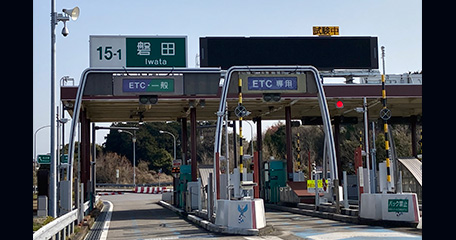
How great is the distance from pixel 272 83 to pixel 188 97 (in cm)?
768

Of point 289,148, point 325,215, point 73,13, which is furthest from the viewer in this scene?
point 289,148

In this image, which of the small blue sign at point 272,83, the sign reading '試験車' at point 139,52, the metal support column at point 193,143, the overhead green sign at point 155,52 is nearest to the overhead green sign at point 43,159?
the sign reading '試験車' at point 139,52

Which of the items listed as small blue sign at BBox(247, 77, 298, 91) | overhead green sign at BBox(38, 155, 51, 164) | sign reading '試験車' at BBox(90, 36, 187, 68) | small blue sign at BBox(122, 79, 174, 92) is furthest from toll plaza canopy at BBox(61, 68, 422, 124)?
overhead green sign at BBox(38, 155, 51, 164)

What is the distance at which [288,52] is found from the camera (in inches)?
1235

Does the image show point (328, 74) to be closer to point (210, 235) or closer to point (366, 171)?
point (366, 171)

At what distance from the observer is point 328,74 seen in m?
31.3

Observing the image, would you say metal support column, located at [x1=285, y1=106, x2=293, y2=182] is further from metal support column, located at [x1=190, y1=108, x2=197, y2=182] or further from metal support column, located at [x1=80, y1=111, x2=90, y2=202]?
metal support column, located at [x1=80, y1=111, x2=90, y2=202]

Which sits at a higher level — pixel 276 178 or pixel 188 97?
pixel 188 97

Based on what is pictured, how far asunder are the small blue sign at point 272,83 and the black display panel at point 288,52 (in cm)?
1050

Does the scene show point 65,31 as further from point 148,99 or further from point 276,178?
point 276,178

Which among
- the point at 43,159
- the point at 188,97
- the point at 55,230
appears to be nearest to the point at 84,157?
the point at 43,159

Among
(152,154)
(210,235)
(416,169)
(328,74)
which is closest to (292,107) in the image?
(328,74)

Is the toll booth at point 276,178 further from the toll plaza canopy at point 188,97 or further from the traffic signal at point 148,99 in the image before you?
the traffic signal at point 148,99
